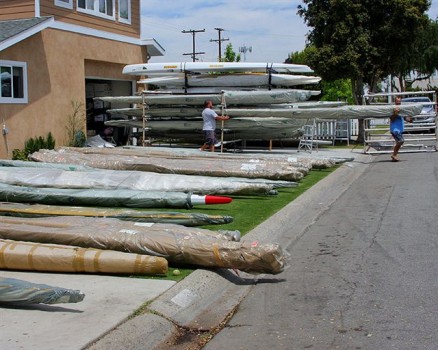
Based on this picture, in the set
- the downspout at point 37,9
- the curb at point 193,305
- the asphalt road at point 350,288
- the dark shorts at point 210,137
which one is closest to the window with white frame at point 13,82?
the downspout at point 37,9

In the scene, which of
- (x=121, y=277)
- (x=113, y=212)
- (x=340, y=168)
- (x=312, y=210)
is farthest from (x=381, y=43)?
(x=121, y=277)

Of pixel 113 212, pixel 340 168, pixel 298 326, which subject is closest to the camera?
pixel 298 326

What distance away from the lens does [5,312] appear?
17.6 feet

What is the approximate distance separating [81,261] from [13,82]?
1189cm

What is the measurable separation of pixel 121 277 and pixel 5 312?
1433mm

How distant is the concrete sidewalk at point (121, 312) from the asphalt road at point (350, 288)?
34cm

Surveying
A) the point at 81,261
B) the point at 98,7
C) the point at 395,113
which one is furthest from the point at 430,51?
the point at 81,261

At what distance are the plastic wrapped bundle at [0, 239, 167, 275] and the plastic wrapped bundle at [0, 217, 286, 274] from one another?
31 cm

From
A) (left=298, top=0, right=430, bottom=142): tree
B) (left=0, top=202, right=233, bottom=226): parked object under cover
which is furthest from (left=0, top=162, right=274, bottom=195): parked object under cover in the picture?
(left=298, top=0, right=430, bottom=142): tree

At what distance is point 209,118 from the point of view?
18719mm

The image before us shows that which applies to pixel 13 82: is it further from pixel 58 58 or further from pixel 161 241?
pixel 161 241

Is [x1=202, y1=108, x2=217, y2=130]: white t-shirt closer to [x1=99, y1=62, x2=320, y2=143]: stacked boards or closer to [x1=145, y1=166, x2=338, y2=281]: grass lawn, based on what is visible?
[x1=99, y1=62, x2=320, y2=143]: stacked boards

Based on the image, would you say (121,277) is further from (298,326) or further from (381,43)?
(381,43)

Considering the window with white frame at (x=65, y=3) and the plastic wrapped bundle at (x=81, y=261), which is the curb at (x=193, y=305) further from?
the window with white frame at (x=65, y=3)
